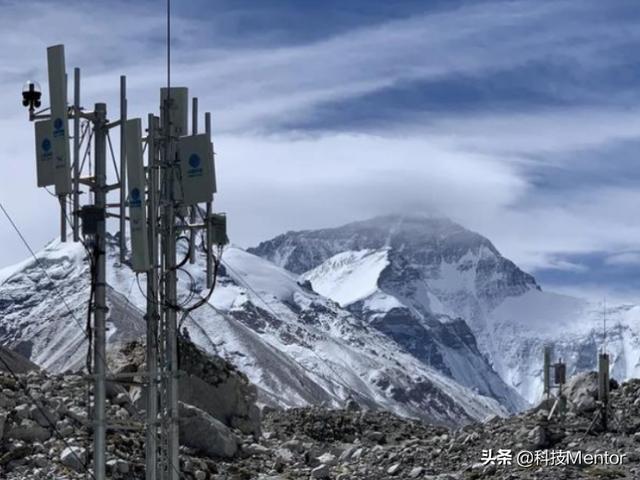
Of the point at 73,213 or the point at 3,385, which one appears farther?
the point at 3,385

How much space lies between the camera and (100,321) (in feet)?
80.1

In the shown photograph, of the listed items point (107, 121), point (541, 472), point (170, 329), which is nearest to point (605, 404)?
point (541, 472)

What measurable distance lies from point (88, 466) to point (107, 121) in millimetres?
13310

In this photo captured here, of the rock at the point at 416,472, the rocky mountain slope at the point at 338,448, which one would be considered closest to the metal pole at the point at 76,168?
the rocky mountain slope at the point at 338,448

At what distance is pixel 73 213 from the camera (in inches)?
964

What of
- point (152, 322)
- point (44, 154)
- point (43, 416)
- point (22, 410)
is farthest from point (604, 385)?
point (44, 154)

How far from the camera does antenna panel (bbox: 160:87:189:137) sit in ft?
99.9

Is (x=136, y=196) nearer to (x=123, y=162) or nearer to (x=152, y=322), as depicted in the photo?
(x=123, y=162)

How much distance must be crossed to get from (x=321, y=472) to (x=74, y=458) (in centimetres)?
987

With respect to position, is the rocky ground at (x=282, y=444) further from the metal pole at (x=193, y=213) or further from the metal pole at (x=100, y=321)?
the metal pole at (x=100, y=321)

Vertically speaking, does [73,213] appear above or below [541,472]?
above

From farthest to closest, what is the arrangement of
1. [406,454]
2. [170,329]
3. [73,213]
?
[406,454] → [170,329] → [73,213]

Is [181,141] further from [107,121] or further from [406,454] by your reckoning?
[406,454]

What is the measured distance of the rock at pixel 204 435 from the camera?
44.0m
